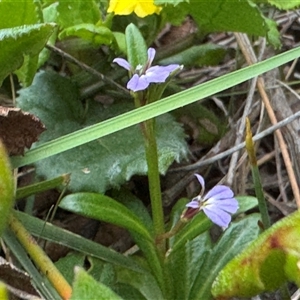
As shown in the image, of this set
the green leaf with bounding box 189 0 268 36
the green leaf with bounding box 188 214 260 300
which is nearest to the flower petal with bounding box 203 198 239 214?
the green leaf with bounding box 188 214 260 300

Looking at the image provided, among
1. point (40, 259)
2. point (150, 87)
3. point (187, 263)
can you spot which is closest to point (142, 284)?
point (187, 263)

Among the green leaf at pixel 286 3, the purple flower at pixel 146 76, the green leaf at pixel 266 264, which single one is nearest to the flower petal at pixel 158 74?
the purple flower at pixel 146 76

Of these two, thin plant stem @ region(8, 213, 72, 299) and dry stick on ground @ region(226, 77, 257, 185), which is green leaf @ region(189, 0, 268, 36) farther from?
thin plant stem @ region(8, 213, 72, 299)

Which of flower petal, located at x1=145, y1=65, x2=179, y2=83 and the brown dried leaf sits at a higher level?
flower petal, located at x1=145, y1=65, x2=179, y2=83

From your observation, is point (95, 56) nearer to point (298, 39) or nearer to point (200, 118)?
point (200, 118)

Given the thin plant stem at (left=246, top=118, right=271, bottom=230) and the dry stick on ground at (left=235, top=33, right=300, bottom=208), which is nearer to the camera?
the thin plant stem at (left=246, top=118, right=271, bottom=230)

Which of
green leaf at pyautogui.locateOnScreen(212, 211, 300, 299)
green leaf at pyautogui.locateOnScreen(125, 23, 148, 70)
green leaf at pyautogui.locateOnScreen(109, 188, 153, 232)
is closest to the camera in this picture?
green leaf at pyautogui.locateOnScreen(212, 211, 300, 299)

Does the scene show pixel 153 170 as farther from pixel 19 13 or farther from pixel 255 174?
pixel 19 13
